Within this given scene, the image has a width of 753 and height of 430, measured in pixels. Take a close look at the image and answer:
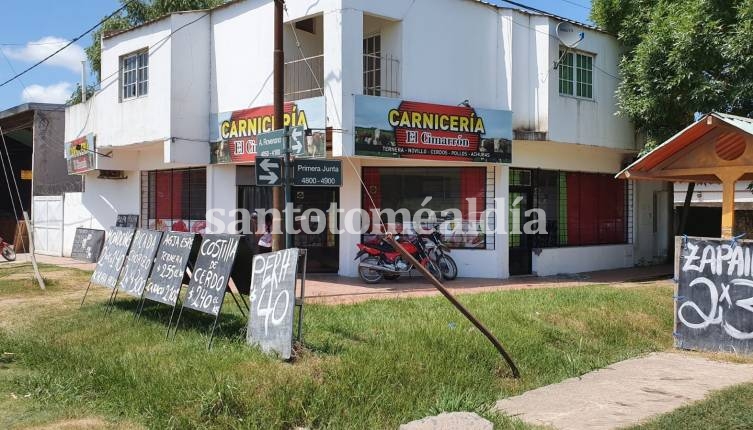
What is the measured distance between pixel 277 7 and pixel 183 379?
23.2 feet

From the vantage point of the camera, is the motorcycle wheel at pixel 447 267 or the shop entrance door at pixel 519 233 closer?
the motorcycle wheel at pixel 447 267

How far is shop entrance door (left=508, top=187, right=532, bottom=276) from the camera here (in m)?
15.8

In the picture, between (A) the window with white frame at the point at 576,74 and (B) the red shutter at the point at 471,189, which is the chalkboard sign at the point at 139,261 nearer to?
(B) the red shutter at the point at 471,189

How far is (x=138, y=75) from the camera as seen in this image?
16.9 metres

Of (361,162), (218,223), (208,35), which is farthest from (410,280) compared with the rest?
(208,35)

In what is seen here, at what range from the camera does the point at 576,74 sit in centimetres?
1622

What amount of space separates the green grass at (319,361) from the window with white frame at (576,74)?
23.3ft

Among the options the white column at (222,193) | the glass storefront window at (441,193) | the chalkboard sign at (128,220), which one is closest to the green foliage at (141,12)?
the chalkboard sign at (128,220)

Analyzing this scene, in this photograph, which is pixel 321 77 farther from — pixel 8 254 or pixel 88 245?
pixel 8 254

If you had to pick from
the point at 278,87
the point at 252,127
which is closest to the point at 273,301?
the point at 278,87

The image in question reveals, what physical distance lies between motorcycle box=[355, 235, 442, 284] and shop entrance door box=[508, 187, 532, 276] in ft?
8.28

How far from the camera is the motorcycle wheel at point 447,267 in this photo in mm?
14562

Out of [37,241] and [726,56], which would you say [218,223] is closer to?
[37,241]

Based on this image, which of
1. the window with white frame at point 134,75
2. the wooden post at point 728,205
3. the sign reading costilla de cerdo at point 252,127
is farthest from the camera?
the window with white frame at point 134,75
